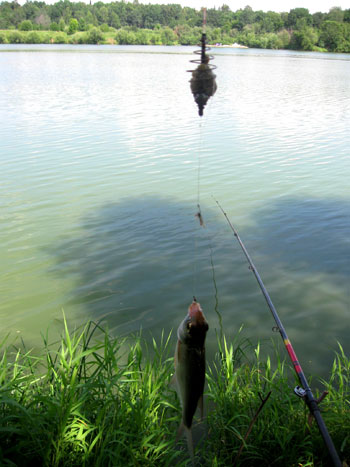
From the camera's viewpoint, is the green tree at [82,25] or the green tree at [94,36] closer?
the green tree at [94,36]

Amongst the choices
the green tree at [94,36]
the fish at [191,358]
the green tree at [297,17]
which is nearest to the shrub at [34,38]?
the green tree at [94,36]

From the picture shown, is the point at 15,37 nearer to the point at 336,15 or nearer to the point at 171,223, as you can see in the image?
the point at 336,15

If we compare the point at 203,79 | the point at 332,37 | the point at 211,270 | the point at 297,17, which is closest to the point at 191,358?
the point at 203,79

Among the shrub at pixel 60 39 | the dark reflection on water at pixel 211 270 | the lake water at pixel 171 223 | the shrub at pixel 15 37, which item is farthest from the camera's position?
the shrub at pixel 60 39

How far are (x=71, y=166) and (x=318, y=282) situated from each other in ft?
23.4

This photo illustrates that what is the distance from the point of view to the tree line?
303 feet

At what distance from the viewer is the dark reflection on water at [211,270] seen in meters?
5.00

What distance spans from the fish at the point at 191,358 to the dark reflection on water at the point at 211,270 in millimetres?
2698

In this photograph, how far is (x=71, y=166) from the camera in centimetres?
1088

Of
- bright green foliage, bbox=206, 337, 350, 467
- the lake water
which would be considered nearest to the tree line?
the lake water

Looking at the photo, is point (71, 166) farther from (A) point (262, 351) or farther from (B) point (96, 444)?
(B) point (96, 444)

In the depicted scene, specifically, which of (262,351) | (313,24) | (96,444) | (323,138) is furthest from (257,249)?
(313,24)

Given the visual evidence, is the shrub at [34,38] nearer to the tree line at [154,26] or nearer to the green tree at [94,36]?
the tree line at [154,26]

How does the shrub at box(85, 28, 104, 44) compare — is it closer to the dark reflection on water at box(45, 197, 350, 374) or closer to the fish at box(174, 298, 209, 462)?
the dark reflection on water at box(45, 197, 350, 374)
